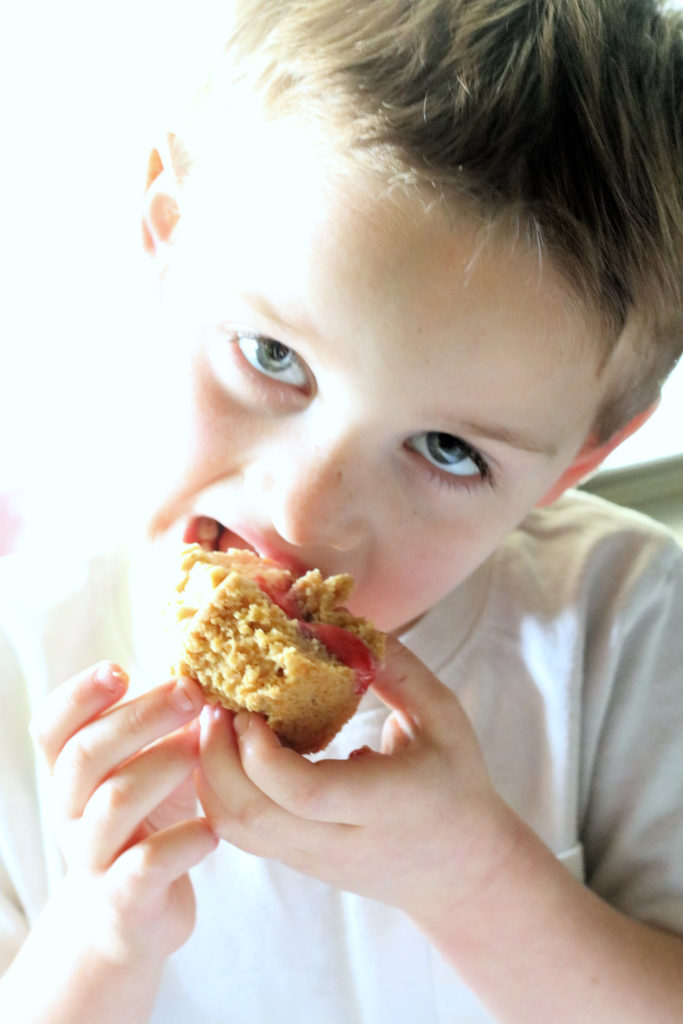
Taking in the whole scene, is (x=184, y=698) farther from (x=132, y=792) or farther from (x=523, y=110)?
(x=523, y=110)

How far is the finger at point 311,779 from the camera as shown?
2.13 ft

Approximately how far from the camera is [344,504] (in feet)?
2.37

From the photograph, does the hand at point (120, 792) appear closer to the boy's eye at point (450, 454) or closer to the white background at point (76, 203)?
the boy's eye at point (450, 454)

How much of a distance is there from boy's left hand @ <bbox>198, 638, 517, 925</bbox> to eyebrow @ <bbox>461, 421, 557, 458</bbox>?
0.20m

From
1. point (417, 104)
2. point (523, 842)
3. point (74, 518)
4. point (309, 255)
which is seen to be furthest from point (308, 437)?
point (74, 518)

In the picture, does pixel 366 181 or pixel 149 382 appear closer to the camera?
pixel 366 181

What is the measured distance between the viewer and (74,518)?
122cm

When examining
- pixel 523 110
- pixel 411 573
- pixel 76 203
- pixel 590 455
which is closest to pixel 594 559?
pixel 590 455

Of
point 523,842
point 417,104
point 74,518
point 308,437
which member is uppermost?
point 417,104

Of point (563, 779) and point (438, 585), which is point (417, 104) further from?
point (563, 779)

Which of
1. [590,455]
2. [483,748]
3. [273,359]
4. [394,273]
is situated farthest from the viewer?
[483,748]

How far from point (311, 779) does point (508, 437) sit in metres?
0.31

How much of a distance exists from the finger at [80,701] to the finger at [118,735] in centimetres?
1

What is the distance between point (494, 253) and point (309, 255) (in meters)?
0.13
